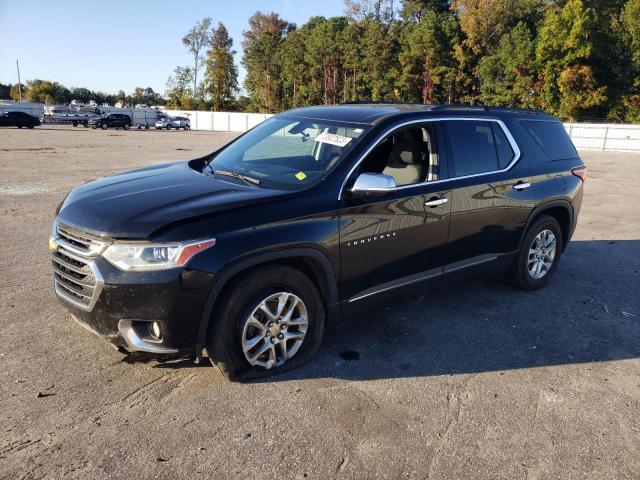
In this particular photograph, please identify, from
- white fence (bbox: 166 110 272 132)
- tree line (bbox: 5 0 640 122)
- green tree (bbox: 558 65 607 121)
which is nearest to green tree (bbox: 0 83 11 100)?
tree line (bbox: 5 0 640 122)

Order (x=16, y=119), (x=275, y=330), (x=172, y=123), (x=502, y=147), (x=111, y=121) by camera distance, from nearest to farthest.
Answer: (x=275, y=330)
(x=502, y=147)
(x=16, y=119)
(x=111, y=121)
(x=172, y=123)

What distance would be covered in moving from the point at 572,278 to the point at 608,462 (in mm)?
3586

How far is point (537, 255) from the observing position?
5566 millimetres

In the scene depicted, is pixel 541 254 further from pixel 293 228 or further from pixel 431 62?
pixel 431 62

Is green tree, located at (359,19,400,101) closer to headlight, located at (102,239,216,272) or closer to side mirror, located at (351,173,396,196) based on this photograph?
side mirror, located at (351,173,396,196)

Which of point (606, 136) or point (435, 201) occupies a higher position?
point (606, 136)

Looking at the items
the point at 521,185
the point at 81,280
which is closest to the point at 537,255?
the point at 521,185

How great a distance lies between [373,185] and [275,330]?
121cm

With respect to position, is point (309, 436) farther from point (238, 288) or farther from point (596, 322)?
point (596, 322)

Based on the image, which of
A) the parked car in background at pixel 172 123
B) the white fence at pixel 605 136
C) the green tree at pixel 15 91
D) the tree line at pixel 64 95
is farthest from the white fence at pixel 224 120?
the green tree at pixel 15 91

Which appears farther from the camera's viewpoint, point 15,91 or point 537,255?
point 15,91

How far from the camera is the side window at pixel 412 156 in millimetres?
4270

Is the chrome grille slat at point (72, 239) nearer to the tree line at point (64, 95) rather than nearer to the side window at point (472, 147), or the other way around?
the side window at point (472, 147)

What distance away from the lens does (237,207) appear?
3312mm
